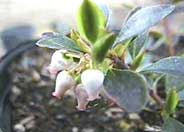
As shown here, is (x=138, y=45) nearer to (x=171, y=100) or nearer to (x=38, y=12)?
(x=171, y=100)

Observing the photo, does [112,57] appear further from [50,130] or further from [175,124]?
[50,130]

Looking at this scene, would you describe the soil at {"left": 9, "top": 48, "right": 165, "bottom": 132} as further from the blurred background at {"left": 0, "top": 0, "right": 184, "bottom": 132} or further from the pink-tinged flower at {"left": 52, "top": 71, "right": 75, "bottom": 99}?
the pink-tinged flower at {"left": 52, "top": 71, "right": 75, "bottom": 99}

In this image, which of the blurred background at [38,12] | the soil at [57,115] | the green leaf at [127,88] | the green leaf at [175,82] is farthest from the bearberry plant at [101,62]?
the blurred background at [38,12]

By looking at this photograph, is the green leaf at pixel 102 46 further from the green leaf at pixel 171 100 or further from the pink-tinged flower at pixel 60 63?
the green leaf at pixel 171 100

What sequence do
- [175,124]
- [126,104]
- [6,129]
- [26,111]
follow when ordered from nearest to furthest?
[126,104]
[175,124]
[6,129]
[26,111]

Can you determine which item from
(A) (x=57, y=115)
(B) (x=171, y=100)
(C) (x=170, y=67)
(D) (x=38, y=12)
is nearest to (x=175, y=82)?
(B) (x=171, y=100)

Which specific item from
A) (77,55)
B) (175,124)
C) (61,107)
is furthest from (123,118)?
(77,55)
